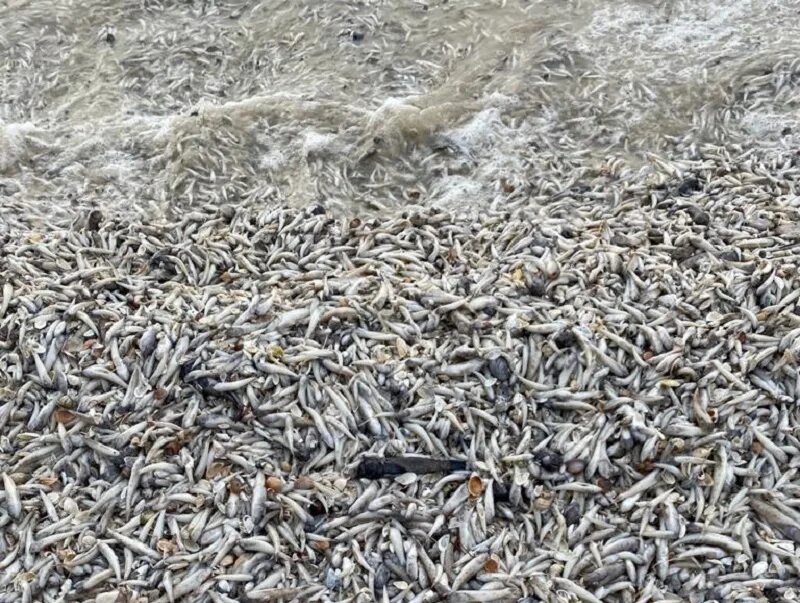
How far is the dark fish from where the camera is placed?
4.46 metres

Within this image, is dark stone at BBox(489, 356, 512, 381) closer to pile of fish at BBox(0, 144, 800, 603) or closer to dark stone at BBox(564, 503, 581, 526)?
pile of fish at BBox(0, 144, 800, 603)

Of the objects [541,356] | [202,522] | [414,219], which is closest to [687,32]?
[414,219]

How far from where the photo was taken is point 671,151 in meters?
6.88

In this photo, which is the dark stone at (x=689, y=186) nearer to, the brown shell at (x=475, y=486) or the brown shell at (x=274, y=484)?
the brown shell at (x=475, y=486)

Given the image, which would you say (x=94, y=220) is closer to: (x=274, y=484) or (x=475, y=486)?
(x=274, y=484)

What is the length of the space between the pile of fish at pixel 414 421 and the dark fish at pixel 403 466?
0.01 meters

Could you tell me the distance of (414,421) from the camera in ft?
15.2

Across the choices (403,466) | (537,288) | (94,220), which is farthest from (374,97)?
(403,466)

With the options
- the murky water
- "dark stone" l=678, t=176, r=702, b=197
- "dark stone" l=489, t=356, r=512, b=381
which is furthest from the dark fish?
"dark stone" l=678, t=176, r=702, b=197

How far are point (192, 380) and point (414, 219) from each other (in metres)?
2.28

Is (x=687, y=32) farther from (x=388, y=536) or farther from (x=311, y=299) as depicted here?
(x=388, y=536)

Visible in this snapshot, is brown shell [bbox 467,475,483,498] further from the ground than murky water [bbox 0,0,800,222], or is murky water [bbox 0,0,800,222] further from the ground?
murky water [bbox 0,0,800,222]

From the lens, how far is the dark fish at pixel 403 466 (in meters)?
4.46

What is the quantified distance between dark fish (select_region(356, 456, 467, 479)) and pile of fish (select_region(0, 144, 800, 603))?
12mm
